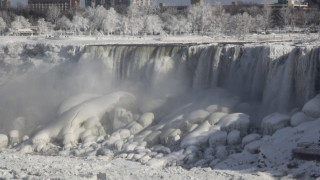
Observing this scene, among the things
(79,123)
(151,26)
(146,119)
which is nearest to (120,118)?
(146,119)

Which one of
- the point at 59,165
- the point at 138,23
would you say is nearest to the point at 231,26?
the point at 138,23

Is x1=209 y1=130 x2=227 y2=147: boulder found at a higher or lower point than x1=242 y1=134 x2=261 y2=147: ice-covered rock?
lower

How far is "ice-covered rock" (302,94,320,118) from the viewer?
68.9 ft

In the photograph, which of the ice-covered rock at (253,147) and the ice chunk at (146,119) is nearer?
the ice-covered rock at (253,147)

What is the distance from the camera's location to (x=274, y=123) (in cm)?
2133

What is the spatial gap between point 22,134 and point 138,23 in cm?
3159

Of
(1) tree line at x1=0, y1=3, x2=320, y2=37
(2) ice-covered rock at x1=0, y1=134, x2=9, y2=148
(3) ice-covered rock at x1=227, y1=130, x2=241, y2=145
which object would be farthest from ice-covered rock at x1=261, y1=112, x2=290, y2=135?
(1) tree line at x1=0, y1=3, x2=320, y2=37

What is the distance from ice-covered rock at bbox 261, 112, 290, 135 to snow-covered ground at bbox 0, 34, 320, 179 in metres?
0.04

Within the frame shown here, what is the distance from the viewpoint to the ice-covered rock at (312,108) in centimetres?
2102

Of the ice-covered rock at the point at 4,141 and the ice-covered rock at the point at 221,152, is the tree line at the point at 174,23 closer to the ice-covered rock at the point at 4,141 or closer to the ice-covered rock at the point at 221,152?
the ice-covered rock at the point at 4,141

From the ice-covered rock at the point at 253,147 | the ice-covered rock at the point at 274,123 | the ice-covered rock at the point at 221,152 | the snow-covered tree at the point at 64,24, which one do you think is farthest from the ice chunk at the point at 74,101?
the snow-covered tree at the point at 64,24

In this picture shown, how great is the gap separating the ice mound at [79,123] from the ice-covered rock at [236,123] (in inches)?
226

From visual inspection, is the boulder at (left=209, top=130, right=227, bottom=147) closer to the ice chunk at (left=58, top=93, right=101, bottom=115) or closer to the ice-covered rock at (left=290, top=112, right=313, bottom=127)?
the ice-covered rock at (left=290, top=112, right=313, bottom=127)

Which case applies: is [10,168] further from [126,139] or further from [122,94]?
[122,94]
